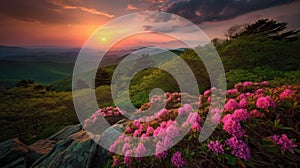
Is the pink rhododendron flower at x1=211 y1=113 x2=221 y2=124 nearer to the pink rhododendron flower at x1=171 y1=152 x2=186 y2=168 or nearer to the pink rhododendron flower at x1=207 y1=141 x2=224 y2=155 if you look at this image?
the pink rhododendron flower at x1=207 y1=141 x2=224 y2=155

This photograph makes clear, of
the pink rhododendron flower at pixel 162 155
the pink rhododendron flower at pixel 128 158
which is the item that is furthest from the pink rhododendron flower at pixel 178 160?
the pink rhododendron flower at pixel 128 158

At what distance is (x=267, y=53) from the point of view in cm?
890

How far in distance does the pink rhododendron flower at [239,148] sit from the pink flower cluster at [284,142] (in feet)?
0.95

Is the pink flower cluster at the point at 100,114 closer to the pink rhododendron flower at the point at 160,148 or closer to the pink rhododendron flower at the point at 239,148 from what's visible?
the pink rhododendron flower at the point at 160,148

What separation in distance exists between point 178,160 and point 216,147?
1.42 feet

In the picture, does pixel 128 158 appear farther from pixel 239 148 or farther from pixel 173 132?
pixel 239 148

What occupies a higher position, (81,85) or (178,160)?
(178,160)

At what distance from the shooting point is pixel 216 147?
191cm

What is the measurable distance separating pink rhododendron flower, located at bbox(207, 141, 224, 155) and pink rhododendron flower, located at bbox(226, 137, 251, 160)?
9 centimetres

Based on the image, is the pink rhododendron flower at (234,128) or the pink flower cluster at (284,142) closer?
the pink flower cluster at (284,142)

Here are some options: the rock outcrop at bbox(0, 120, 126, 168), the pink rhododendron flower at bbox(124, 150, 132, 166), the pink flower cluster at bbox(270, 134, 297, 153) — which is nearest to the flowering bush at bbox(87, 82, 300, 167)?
the pink flower cluster at bbox(270, 134, 297, 153)

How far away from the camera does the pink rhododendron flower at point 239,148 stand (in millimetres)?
1832

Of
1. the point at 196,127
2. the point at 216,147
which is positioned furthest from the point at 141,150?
the point at 216,147

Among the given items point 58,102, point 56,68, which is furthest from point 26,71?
point 58,102
